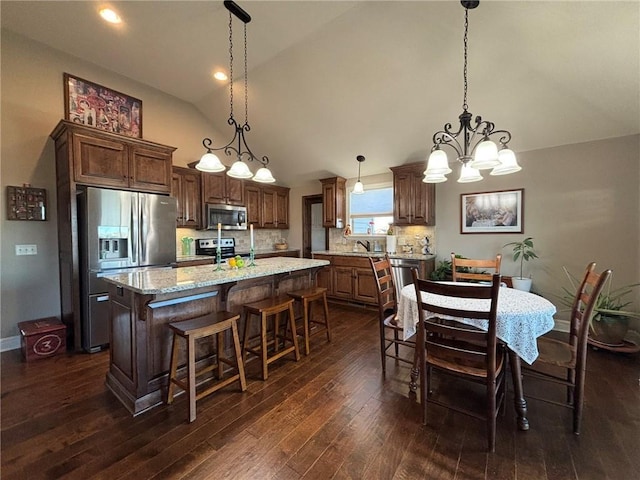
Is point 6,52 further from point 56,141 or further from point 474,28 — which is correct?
point 474,28

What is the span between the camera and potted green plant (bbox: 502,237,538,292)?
11.8 feet

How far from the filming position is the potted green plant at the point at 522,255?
359 centimetres

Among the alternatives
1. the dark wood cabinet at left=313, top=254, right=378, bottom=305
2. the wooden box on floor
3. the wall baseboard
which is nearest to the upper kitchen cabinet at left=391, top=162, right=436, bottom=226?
the dark wood cabinet at left=313, top=254, right=378, bottom=305

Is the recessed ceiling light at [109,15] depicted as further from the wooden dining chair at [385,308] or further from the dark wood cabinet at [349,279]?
the dark wood cabinet at [349,279]

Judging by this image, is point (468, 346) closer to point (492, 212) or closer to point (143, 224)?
point (492, 212)

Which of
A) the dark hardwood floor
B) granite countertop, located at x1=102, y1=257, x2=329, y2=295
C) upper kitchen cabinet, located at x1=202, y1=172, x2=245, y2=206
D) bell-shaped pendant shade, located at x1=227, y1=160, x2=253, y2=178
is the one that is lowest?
the dark hardwood floor

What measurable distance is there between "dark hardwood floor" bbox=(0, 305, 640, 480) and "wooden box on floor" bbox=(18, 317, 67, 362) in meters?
0.36

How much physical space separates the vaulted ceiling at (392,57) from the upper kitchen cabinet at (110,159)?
1126mm

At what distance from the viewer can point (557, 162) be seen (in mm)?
3570

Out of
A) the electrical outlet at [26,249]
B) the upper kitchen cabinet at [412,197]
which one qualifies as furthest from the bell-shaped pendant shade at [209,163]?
the upper kitchen cabinet at [412,197]

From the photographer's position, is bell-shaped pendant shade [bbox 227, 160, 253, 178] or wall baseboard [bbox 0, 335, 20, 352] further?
wall baseboard [bbox 0, 335, 20, 352]

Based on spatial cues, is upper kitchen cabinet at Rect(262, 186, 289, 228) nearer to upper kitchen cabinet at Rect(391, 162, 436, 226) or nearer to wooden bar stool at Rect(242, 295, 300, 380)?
upper kitchen cabinet at Rect(391, 162, 436, 226)

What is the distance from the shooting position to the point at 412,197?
14.7 feet

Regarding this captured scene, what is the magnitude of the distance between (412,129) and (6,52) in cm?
489
